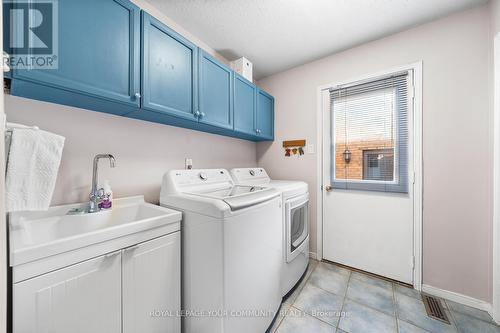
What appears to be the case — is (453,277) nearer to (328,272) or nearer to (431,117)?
(328,272)

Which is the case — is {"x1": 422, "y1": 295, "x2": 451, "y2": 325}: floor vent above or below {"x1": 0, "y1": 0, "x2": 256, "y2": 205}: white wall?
below

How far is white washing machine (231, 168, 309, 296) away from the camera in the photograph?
5.43 ft

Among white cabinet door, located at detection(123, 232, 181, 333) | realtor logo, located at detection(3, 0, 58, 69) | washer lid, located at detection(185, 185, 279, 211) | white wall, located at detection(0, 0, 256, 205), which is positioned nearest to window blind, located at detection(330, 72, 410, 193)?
washer lid, located at detection(185, 185, 279, 211)

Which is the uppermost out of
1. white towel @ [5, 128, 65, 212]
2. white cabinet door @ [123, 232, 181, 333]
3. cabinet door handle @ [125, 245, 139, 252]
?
white towel @ [5, 128, 65, 212]

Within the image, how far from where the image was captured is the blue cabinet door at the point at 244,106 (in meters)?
2.04

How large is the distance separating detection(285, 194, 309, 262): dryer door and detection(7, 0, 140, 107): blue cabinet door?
4.89 ft

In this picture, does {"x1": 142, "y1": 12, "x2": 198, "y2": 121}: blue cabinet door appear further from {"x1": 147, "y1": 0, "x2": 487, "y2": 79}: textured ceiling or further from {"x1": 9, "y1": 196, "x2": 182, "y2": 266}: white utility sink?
{"x1": 9, "y1": 196, "x2": 182, "y2": 266}: white utility sink

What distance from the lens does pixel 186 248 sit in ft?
4.04

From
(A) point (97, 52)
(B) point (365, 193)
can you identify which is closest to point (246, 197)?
(A) point (97, 52)

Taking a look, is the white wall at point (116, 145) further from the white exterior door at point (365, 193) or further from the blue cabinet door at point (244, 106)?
the white exterior door at point (365, 193)

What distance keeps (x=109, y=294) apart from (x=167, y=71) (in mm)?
1404

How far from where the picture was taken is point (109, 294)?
2.95ft

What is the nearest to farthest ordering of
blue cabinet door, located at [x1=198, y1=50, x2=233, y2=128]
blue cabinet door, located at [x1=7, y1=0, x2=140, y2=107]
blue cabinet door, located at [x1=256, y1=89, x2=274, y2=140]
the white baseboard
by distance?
1. blue cabinet door, located at [x1=7, y1=0, x2=140, y2=107]
2. the white baseboard
3. blue cabinet door, located at [x1=198, y1=50, x2=233, y2=128]
4. blue cabinet door, located at [x1=256, y1=89, x2=274, y2=140]

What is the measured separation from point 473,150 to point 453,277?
112 centimetres
